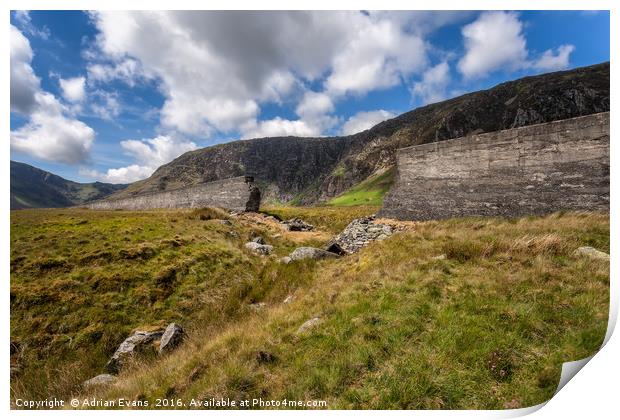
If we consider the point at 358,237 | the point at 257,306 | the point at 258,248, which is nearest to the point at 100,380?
the point at 257,306

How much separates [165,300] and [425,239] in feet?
31.6

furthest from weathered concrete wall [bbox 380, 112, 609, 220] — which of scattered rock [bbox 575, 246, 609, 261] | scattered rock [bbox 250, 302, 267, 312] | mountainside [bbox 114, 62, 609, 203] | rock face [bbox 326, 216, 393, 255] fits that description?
mountainside [bbox 114, 62, 609, 203]

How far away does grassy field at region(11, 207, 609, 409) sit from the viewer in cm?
404

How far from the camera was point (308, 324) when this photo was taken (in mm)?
5777

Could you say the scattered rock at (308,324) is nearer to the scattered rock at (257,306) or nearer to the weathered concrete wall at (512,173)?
the scattered rock at (257,306)

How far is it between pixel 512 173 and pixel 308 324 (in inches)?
488

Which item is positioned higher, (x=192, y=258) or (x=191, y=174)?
(x=191, y=174)

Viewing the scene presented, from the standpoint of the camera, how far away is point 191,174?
7013 inches

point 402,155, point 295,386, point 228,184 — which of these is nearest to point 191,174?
point 228,184

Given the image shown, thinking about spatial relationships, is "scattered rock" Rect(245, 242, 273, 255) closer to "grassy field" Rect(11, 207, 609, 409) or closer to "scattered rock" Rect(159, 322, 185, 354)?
"grassy field" Rect(11, 207, 609, 409)

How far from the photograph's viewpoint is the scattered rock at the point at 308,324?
18.4 feet

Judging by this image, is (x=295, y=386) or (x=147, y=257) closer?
(x=295, y=386)

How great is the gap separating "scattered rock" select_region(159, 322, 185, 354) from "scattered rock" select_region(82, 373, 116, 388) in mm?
1030

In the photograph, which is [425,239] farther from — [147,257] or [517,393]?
[147,257]
